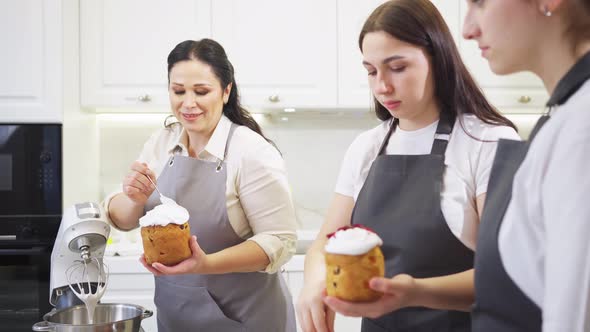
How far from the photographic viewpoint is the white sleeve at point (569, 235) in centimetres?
66

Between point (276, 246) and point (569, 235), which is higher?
point (569, 235)

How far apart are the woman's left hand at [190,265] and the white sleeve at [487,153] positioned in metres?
0.63

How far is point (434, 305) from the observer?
102 cm

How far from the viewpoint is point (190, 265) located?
1.42 metres

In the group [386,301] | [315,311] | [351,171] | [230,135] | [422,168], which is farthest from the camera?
[230,135]

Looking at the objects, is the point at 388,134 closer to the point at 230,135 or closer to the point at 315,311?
the point at 315,311

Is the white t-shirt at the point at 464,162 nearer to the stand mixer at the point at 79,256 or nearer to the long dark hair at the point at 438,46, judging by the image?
the long dark hair at the point at 438,46

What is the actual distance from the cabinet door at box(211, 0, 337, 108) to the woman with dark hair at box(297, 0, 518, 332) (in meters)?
1.68

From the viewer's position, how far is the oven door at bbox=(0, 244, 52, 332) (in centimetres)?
251

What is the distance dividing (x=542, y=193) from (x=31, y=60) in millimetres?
2483

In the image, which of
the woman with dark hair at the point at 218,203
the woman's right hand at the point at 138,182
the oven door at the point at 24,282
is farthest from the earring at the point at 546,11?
the oven door at the point at 24,282

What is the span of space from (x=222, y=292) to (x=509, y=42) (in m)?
1.11

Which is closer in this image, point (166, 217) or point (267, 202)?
point (166, 217)

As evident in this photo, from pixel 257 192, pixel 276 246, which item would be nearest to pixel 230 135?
pixel 257 192
